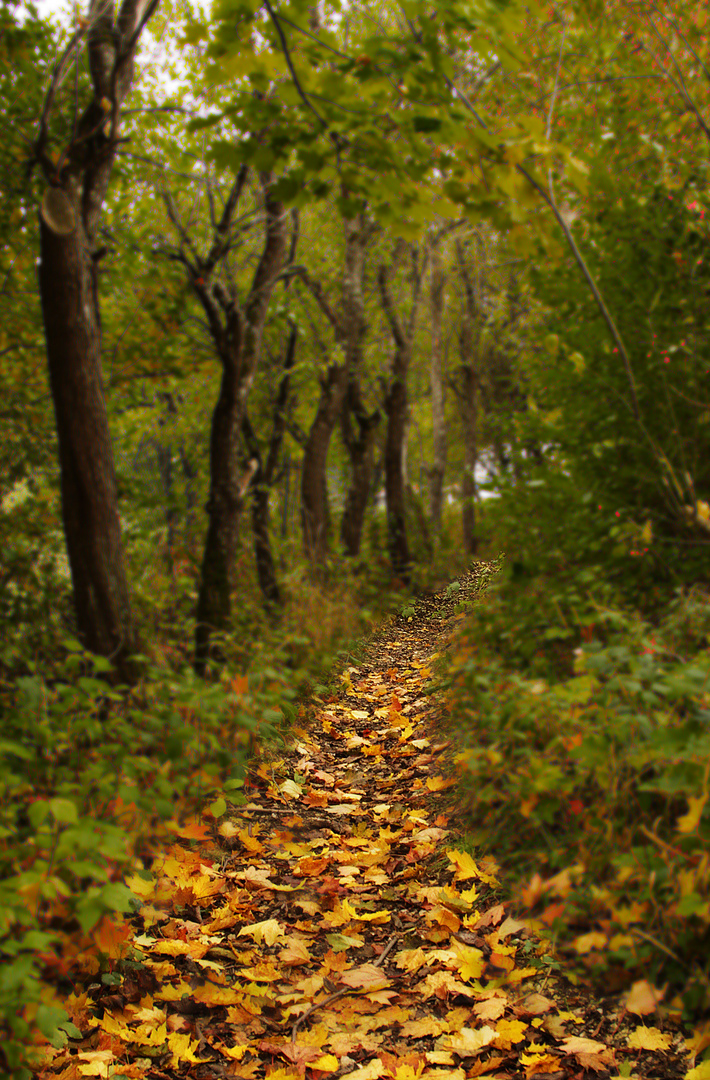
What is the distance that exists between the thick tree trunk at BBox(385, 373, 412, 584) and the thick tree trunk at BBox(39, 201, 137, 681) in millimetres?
6278

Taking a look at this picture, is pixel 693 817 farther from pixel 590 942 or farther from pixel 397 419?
pixel 397 419

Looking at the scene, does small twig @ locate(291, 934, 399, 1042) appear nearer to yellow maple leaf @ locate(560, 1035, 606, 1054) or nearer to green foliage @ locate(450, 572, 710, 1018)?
green foliage @ locate(450, 572, 710, 1018)

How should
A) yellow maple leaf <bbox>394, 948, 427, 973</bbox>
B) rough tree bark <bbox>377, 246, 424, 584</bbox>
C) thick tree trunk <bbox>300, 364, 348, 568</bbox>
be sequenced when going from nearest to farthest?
1. yellow maple leaf <bbox>394, 948, 427, 973</bbox>
2. thick tree trunk <bbox>300, 364, 348, 568</bbox>
3. rough tree bark <bbox>377, 246, 424, 584</bbox>

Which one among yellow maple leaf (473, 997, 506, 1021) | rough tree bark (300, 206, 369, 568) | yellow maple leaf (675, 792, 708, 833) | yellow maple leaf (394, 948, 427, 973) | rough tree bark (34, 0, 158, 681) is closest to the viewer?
yellow maple leaf (675, 792, 708, 833)

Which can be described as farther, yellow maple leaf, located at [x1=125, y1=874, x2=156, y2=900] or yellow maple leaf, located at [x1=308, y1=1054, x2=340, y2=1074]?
yellow maple leaf, located at [x1=125, y1=874, x2=156, y2=900]

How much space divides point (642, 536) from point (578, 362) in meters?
0.78

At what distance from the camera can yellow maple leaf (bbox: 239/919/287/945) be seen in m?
2.44

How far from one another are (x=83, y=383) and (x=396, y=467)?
6.74 m

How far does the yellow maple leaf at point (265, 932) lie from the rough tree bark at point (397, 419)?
738cm

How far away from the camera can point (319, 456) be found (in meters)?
8.08

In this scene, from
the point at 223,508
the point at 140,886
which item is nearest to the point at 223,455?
the point at 223,508

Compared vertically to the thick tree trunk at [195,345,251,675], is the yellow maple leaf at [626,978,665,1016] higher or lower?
lower

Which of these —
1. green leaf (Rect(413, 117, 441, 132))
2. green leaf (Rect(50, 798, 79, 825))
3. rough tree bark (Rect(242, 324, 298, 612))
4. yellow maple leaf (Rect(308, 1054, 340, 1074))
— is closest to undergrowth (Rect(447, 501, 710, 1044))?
yellow maple leaf (Rect(308, 1054, 340, 1074))

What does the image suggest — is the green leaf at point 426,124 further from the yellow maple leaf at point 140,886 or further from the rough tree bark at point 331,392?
the rough tree bark at point 331,392
